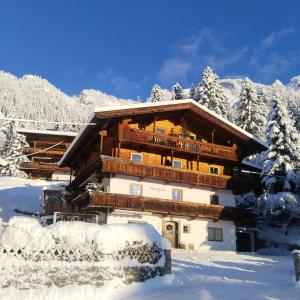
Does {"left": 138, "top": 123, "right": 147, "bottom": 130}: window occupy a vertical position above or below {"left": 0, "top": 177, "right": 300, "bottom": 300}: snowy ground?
above

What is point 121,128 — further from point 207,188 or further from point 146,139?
point 207,188

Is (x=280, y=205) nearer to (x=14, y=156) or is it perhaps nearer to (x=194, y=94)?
(x=194, y=94)

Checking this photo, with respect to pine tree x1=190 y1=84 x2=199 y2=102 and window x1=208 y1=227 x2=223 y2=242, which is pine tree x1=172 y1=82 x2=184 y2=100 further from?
window x1=208 y1=227 x2=223 y2=242

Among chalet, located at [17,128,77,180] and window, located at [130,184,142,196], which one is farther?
chalet, located at [17,128,77,180]

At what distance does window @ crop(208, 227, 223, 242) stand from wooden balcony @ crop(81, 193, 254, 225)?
3.62 ft

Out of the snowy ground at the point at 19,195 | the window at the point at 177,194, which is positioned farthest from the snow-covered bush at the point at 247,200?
the snowy ground at the point at 19,195

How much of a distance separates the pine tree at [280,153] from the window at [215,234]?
5726 mm

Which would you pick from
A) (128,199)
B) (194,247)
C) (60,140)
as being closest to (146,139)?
(128,199)

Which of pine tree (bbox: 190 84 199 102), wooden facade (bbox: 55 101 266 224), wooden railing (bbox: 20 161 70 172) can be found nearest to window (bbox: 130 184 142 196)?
wooden facade (bbox: 55 101 266 224)

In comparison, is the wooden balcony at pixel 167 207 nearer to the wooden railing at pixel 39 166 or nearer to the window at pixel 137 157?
the window at pixel 137 157

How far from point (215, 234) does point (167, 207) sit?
5163mm

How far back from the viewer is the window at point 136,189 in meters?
30.9

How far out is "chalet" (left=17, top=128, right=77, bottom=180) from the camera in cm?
5528

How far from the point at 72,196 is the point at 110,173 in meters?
8.58
